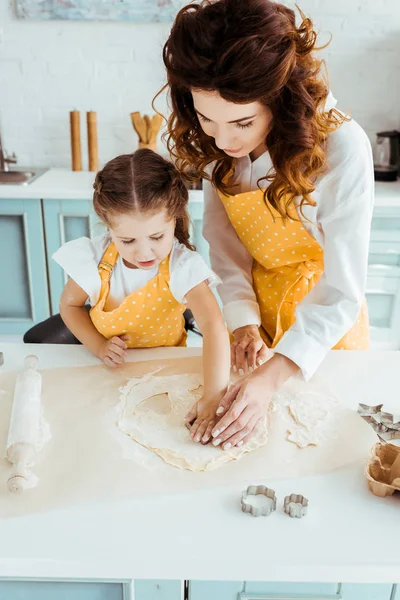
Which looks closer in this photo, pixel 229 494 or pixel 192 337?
pixel 229 494

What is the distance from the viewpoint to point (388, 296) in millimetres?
2645

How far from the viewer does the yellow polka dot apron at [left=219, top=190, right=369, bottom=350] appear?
1.25m

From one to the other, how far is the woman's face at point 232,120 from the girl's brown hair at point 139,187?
0.16 m

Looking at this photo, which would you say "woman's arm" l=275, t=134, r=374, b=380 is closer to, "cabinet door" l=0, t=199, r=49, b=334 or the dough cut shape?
the dough cut shape

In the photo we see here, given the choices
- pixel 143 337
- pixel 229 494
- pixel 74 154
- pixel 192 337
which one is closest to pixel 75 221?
pixel 74 154

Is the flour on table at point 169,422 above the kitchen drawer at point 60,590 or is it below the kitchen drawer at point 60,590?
above

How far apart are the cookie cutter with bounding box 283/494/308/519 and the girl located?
0.89ft

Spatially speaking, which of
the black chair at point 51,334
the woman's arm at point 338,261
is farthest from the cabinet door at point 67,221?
the woman's arm at point 338,261

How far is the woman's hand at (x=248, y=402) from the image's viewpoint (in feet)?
2.97

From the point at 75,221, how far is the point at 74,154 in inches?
16.7

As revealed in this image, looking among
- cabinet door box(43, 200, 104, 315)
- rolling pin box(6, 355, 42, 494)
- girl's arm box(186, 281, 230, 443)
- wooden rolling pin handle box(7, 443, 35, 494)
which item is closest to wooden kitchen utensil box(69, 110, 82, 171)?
cabinet door box(43, 200, 104, 315)

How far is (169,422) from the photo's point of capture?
0.95 metres

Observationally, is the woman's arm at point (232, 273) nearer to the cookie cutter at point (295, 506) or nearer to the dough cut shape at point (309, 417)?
the dough cut shape at point (309, 417)

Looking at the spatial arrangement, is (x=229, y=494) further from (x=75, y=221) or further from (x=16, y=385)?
(x=75, y=221)
